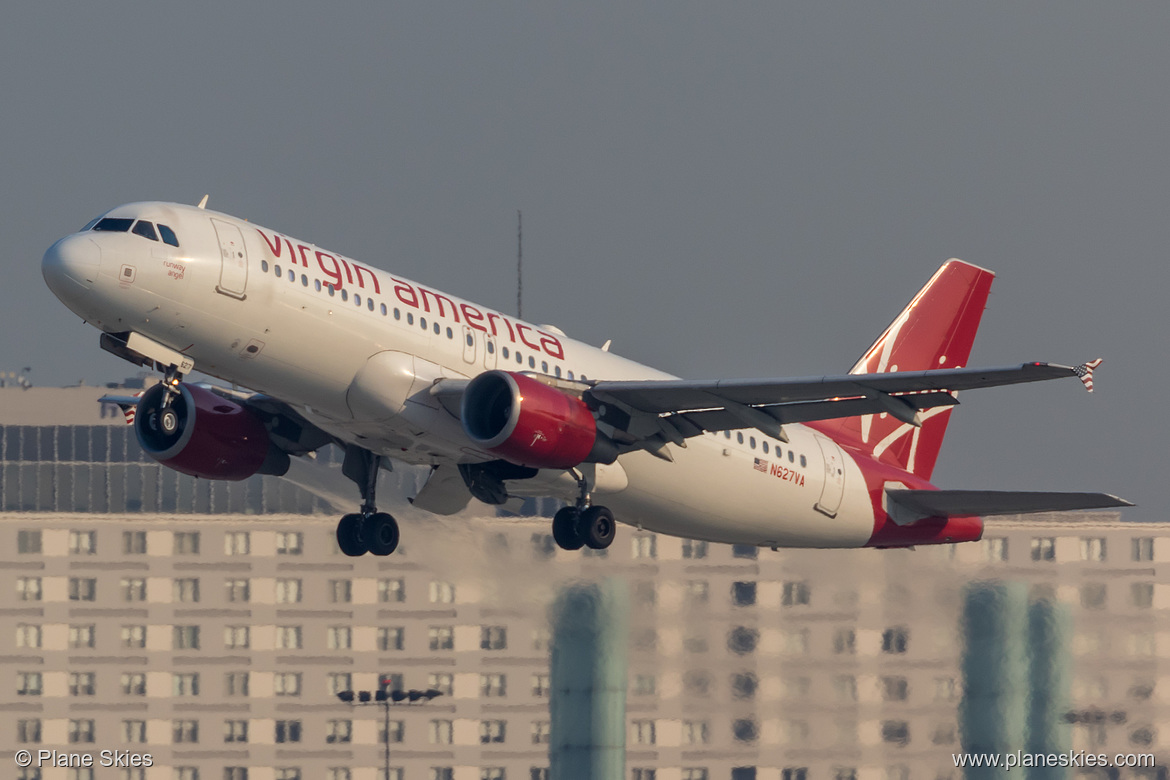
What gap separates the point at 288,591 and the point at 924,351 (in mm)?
29581

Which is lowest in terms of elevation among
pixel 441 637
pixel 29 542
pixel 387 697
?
pixel 387 697

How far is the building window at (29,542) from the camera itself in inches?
2621

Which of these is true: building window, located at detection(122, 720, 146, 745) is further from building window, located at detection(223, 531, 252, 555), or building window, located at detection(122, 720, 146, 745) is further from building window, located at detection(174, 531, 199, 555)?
building window, located at detection(223, 531, 252, 555)

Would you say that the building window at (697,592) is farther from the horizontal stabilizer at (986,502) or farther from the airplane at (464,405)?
the horizontal stabilizer at (986,502)

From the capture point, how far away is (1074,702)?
48.8 meters

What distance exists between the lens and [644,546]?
53.0 metres

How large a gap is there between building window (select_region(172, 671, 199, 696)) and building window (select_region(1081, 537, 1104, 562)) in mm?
A: 32878

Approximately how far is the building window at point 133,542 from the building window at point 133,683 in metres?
4.67

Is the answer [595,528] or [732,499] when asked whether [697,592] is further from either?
[595,528]

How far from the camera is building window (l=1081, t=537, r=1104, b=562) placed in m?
51.6

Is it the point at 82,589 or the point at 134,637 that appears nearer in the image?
the point at 134,637

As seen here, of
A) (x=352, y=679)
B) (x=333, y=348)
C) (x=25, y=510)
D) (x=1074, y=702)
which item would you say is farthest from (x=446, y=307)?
(x=25, y=510)

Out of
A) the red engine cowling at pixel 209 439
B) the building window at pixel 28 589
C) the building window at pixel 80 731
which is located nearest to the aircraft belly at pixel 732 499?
the red engine cowling at pixel 209 439

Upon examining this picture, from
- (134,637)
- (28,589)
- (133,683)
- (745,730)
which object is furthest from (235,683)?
(745,730)
